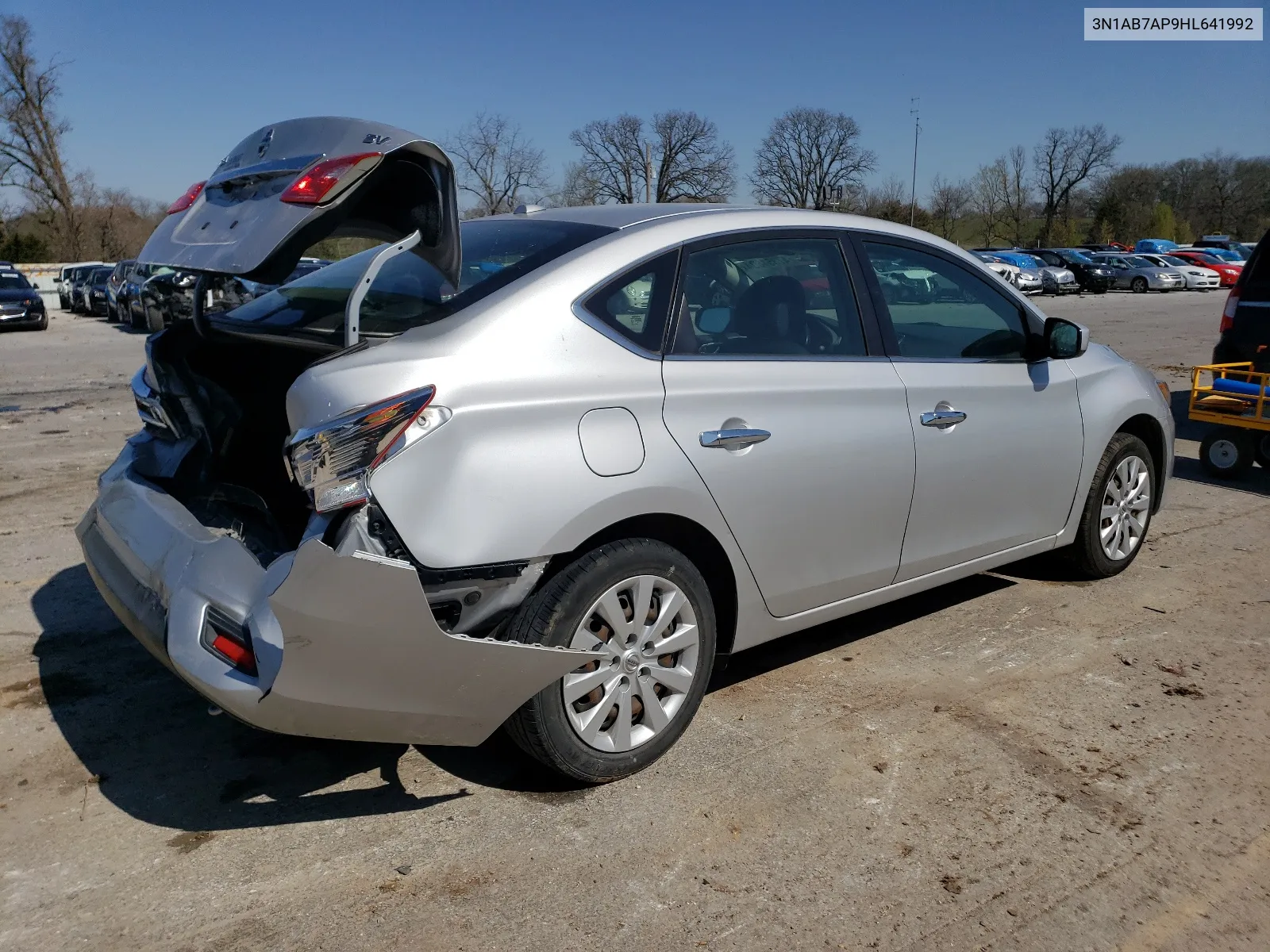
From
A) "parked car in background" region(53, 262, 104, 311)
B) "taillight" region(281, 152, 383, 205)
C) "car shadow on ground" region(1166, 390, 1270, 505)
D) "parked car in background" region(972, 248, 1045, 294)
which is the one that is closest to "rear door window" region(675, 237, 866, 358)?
"taillight" region(281, 152, 383, 205)

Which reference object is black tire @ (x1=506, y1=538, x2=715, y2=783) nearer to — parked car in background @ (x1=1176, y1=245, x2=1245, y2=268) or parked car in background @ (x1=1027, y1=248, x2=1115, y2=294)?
parked car in background @ (x1=1027, y1=248, x2=1115, y2=294)

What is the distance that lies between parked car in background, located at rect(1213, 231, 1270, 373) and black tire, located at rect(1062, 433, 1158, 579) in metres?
3.65

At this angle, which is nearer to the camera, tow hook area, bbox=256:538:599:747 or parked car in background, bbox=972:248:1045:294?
tow hook area, bbox=256:538:599:747

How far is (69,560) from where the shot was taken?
5418 millimetres

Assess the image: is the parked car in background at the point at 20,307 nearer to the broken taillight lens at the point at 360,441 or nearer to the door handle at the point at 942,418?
the broken taillight lens at the point at 360,441

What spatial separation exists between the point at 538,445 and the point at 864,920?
4.96ft

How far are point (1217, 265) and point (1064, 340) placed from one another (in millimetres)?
42285

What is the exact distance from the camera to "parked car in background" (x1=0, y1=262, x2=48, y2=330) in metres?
24.3

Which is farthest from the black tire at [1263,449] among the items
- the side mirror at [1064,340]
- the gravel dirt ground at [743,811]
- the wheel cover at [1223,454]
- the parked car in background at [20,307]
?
the parked car in background at [20,307]

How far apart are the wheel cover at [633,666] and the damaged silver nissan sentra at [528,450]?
0.04ft

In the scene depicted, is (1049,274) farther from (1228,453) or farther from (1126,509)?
(1126,509)

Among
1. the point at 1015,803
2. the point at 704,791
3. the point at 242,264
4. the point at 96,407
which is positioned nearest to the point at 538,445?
the point at 242,264

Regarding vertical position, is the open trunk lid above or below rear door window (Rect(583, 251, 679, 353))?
above

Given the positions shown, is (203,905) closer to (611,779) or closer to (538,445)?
(611,779)
